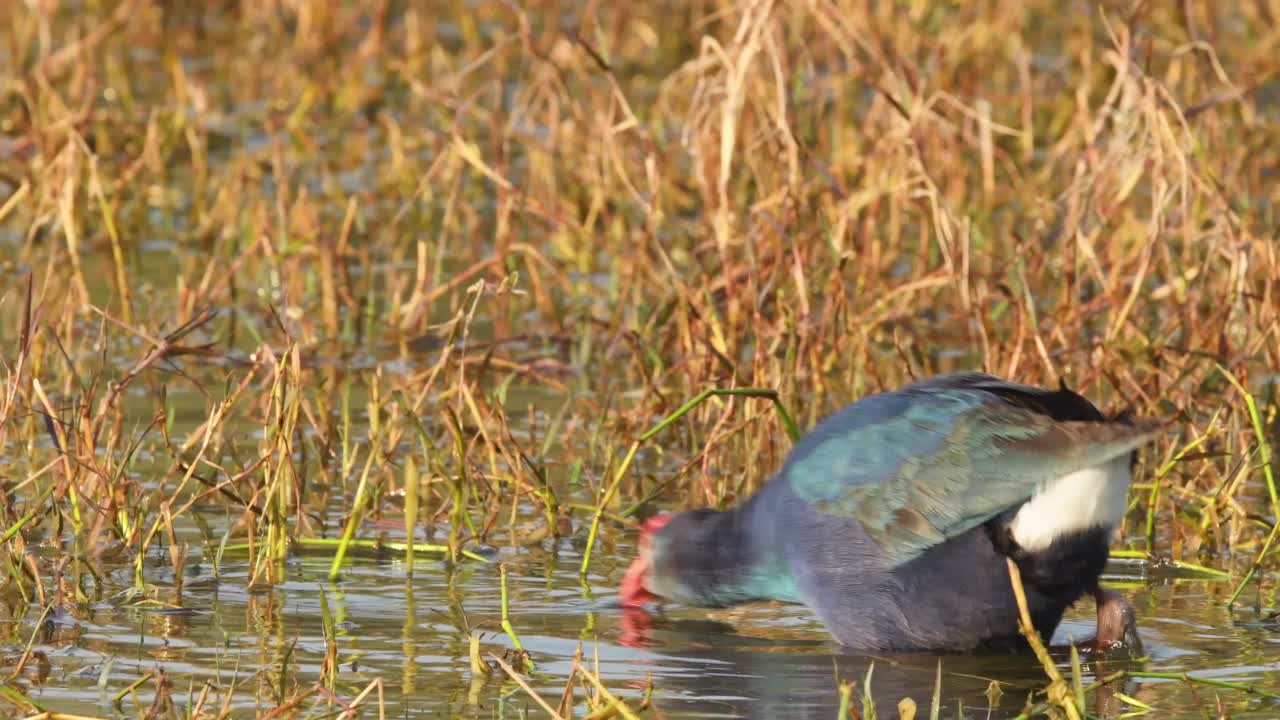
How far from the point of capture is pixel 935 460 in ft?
14.3

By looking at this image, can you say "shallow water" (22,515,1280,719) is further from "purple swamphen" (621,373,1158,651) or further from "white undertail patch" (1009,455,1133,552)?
"white undertail patch" (1009,455,1133,552)

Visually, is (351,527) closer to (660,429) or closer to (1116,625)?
(660,429)

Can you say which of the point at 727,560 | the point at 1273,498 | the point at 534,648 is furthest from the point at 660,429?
the point at 1273,498

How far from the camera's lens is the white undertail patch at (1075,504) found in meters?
4.22

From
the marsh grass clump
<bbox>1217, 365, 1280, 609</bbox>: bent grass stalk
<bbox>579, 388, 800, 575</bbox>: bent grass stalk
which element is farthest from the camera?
the marsh grass clump

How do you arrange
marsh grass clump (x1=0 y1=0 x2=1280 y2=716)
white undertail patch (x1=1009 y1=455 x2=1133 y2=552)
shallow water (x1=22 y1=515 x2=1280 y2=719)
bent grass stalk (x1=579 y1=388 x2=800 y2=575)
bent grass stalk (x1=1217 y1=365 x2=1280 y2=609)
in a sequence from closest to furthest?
shallow water (x1=22 y1=515 x2=1280 y2=719) → white undertail patch (x1=1009 y1=455 x2=1133 y2=552) → bent grass stalk (x1=1217 y1=365 x2=1280 y2=609) → bent grass stalk (x1=579 y1=388 x2=800 y2=575) → marsh grass clump (x1=0 y1=0 x2=1280 y2=716)

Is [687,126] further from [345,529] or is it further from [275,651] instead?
[275,651]

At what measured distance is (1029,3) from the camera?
1213 centimetres

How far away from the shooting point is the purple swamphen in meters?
4.24

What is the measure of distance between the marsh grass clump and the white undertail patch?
0.49 meters

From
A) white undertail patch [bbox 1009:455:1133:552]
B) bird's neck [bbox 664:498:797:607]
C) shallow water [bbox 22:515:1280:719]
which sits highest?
white undertail patch [bbox 1009:455:1133:552]

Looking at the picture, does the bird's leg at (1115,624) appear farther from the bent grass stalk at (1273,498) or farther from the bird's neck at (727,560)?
the bird's neck at (727,560)

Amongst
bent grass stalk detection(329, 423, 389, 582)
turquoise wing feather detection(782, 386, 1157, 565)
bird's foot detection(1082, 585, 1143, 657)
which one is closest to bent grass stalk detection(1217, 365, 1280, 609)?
bird's foot detection(1082, 585, 1143, 657)

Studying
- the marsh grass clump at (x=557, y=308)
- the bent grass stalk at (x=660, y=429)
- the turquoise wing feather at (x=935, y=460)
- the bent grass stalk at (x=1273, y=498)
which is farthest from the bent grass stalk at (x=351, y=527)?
the bent grass stalk at (x=1273, y=498)
